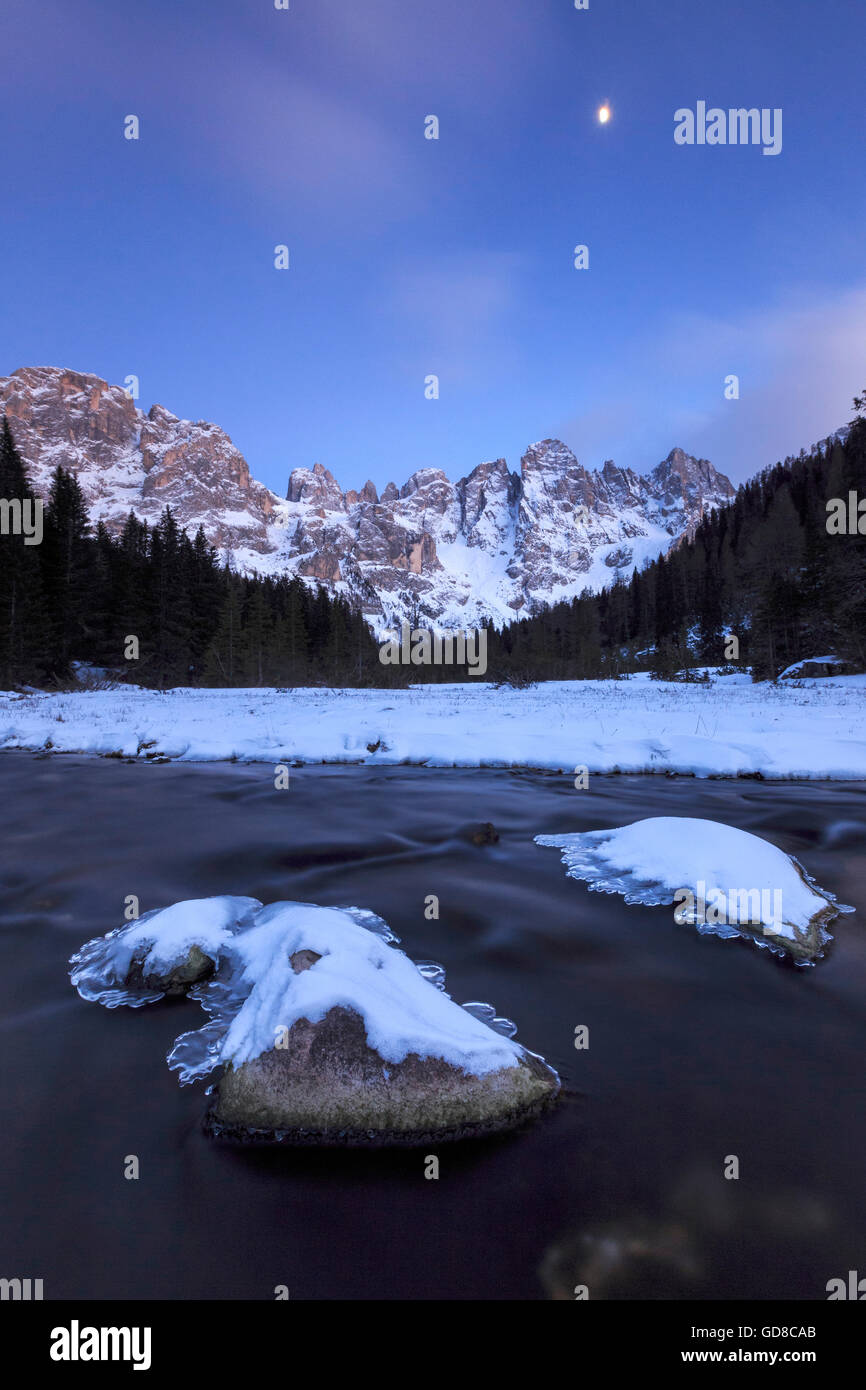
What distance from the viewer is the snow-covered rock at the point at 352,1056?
107 inches

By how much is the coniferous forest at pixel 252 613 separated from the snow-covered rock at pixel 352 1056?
1377 inches

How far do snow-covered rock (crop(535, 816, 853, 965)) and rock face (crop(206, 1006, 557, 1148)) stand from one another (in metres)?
2.65

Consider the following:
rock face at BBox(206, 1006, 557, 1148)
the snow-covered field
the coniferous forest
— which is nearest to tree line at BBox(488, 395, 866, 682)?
the coniferous forest

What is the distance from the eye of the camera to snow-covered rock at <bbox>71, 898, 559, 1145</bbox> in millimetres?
2715

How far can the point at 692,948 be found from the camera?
447 centimetres

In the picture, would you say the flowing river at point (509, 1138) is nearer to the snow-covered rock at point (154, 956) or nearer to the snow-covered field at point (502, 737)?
the snow-covered rock at point (154, 956)

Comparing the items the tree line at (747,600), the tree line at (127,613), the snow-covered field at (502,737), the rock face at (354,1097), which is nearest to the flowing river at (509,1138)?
the rock face at (354,1097)

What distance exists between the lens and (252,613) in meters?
58.4

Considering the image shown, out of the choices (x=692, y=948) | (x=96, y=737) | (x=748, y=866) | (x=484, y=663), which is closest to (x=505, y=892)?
(x=692, y=948)

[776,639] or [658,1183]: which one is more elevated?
[776,639]

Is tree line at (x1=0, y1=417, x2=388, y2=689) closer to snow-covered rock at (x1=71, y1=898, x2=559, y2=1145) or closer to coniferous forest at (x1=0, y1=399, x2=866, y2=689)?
coniferous forest at (x1=0, y1=399, x2=866, y2=689)
